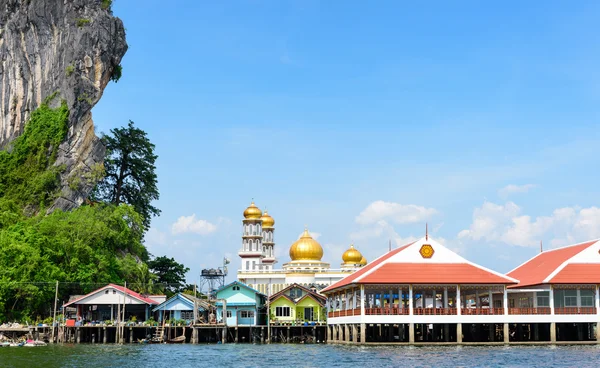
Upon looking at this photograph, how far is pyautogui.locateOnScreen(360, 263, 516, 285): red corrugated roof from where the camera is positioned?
50219 mm

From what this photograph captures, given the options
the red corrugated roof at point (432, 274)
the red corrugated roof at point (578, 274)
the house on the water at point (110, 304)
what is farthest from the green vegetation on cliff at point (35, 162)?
the red corrugated roof at point (578, 274)

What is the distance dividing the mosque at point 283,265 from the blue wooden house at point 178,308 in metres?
23.6

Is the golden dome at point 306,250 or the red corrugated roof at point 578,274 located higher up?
the golden dome at point 306,250

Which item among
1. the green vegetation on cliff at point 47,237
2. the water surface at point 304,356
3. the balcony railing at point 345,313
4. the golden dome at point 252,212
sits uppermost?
the golden dome at point 252,212

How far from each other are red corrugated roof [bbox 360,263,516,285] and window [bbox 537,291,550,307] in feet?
13.8

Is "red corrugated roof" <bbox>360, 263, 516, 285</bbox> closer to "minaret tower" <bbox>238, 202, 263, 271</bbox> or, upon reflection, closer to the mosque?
the mosque

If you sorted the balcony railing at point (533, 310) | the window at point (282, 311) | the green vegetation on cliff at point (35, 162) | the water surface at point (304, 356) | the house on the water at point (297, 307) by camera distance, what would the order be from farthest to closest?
the green vegetation on cliff at point (35, 162)
the window at point (282, 311)
the house on the water at point (297, 307)
the balcony railing at point (533, 310)
the water surface at point (304, 356)

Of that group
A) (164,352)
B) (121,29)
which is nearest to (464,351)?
(164,352)

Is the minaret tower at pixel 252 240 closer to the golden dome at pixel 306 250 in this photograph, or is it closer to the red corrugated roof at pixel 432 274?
the golden dome at pixel 306 250

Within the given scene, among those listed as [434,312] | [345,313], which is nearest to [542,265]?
[434,312]

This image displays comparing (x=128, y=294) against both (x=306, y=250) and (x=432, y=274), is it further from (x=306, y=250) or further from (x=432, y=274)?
(x=306, y=250)

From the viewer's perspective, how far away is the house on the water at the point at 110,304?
60406 mm

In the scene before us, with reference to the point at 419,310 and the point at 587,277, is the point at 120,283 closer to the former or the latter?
the point at 419,310

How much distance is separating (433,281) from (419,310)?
198 cm
